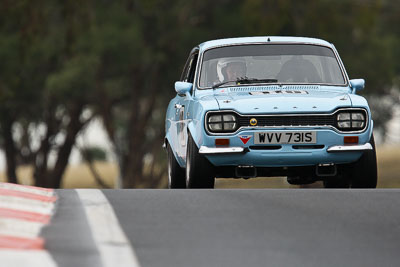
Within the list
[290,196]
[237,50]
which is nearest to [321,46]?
[237,50]

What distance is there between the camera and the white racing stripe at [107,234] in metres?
5.93

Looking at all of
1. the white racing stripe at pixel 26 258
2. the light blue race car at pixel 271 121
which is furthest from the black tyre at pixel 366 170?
the white racing stripe at pixel 26 258

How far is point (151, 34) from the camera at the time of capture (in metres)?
34.8

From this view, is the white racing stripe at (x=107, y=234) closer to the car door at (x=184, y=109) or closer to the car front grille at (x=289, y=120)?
the car front grille at (x=289, y=120)

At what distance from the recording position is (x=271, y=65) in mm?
12414

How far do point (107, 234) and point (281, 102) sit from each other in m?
4.63

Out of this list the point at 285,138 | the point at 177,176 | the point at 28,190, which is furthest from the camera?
the point at 177,176

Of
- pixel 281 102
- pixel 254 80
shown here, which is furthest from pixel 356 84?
pixel 281 102

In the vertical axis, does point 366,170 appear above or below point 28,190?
below

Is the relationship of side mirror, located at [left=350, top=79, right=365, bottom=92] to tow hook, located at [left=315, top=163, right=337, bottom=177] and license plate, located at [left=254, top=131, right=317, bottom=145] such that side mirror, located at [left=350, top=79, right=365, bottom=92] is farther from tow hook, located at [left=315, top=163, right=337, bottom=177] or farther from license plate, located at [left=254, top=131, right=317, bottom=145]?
license plate, located at [left=254, top=131, right=317, bottom=145]

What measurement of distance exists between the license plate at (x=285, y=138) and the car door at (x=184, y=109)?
1191 mm

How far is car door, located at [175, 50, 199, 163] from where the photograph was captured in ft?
39.7

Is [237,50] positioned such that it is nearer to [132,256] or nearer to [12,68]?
[132,256]

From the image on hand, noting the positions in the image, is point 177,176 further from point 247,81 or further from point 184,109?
point 247,81
